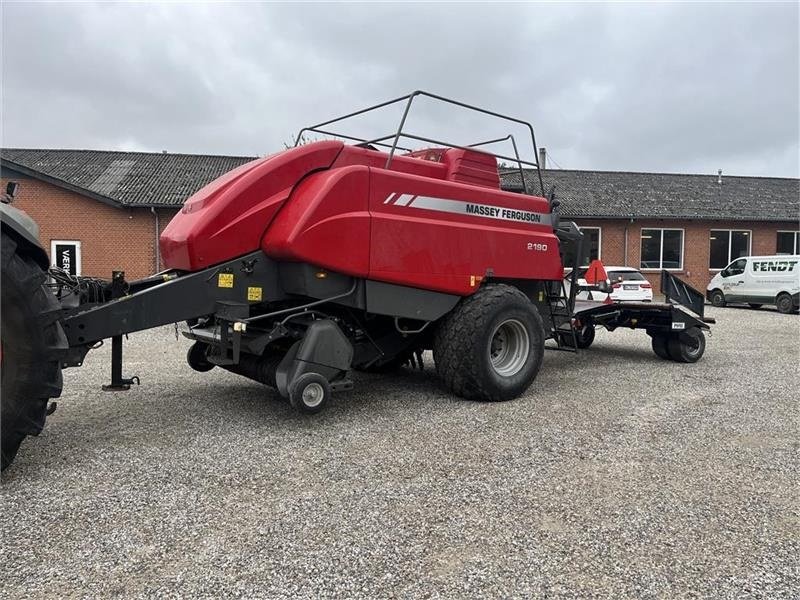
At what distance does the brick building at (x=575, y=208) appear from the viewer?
19125 mm

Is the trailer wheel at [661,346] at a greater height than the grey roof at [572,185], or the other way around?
the grey roof at [572,185]

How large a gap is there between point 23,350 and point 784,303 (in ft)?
66.3

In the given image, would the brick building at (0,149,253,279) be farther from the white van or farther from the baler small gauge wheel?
the white van

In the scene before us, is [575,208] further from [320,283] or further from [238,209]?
[238,209]

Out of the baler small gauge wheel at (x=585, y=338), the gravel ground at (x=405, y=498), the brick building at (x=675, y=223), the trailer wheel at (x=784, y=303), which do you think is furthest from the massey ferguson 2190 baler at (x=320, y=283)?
the brick building at (x=675, y=223)

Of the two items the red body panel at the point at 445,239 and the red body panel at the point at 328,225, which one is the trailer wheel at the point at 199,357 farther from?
the red body panel at the point at 445,239

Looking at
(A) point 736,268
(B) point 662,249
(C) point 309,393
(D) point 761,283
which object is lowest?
(C) point 309,393

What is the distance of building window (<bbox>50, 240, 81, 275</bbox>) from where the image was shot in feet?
62.0

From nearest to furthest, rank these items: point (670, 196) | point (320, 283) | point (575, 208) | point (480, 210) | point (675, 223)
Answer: point (320, 283), point (480, 210), point (575, 208), point (675, 223), point (670, 196)

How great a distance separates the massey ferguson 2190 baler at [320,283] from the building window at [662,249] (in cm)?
1990

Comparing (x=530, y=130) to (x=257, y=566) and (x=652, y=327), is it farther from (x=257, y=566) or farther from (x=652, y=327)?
(x=257, y=566)

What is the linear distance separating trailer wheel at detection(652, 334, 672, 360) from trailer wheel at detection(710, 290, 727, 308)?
1405 cm

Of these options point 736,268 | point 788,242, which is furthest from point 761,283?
point 788,242

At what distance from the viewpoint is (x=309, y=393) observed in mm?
4773
